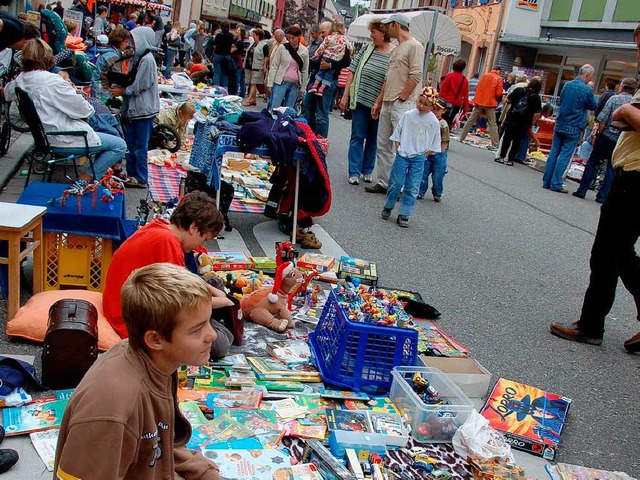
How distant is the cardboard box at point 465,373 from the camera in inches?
156

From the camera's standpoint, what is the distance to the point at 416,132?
7230mm

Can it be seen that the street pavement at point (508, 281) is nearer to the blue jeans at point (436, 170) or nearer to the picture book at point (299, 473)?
the blue jeans at point (436, 170)

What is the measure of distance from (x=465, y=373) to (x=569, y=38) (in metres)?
→ 23.2

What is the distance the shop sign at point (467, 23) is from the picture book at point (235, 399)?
1099 inches

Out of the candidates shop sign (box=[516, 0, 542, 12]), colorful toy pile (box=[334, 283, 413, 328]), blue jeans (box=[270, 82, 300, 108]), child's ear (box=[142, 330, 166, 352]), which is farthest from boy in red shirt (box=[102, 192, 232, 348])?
shop sign (box=[516, 0, 542, 12])

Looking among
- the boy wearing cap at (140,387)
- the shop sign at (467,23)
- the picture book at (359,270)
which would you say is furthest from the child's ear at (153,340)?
the shop sign at (467,23)

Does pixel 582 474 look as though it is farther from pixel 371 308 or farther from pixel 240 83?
pixel 240 83

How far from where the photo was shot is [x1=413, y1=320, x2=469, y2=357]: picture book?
4.31 m

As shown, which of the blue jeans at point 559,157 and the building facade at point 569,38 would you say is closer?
the blue jeans at point 559,157

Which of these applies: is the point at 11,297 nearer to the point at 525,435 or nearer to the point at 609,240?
the point at 525,435

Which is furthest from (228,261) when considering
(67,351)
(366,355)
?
(67,351)

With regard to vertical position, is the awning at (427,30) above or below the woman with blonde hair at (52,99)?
above

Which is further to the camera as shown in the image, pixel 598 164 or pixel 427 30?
pixel 427 30

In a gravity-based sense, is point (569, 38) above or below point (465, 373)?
above
